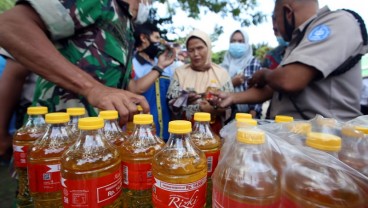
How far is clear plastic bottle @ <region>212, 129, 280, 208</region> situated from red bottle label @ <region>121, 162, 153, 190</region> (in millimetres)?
268

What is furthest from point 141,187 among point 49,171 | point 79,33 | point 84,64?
point 79,33

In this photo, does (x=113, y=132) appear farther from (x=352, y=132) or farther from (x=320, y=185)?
(x=352, y=132)

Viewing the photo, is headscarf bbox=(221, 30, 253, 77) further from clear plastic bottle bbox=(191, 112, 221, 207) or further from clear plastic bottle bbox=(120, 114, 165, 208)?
clear plastic bottle bbox=(120, 114, 165, 208)

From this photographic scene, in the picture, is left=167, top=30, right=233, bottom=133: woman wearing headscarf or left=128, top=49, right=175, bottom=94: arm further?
left=167, top=30, right=233, bottom=133: woman wearing headscarf

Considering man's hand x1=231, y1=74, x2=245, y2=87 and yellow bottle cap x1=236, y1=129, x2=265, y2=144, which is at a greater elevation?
man's hand x1=231, y1=74, x2=245, y2=87

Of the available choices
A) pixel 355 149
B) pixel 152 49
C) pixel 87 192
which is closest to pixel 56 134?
pixel 87 192

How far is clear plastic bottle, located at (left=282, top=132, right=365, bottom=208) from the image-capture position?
58 cm

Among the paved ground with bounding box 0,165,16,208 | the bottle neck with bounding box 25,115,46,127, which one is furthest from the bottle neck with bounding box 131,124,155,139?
the paved ground with bounding box 0,165,16,208

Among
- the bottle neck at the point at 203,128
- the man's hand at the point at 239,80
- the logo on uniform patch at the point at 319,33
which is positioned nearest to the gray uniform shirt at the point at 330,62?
the logo on uniform patch at the point at 319,33

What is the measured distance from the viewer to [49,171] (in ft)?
2.76

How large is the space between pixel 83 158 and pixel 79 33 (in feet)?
3.15

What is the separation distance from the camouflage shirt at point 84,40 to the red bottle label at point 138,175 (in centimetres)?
74

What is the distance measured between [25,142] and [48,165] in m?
0.31

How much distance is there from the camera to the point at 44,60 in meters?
1.18
